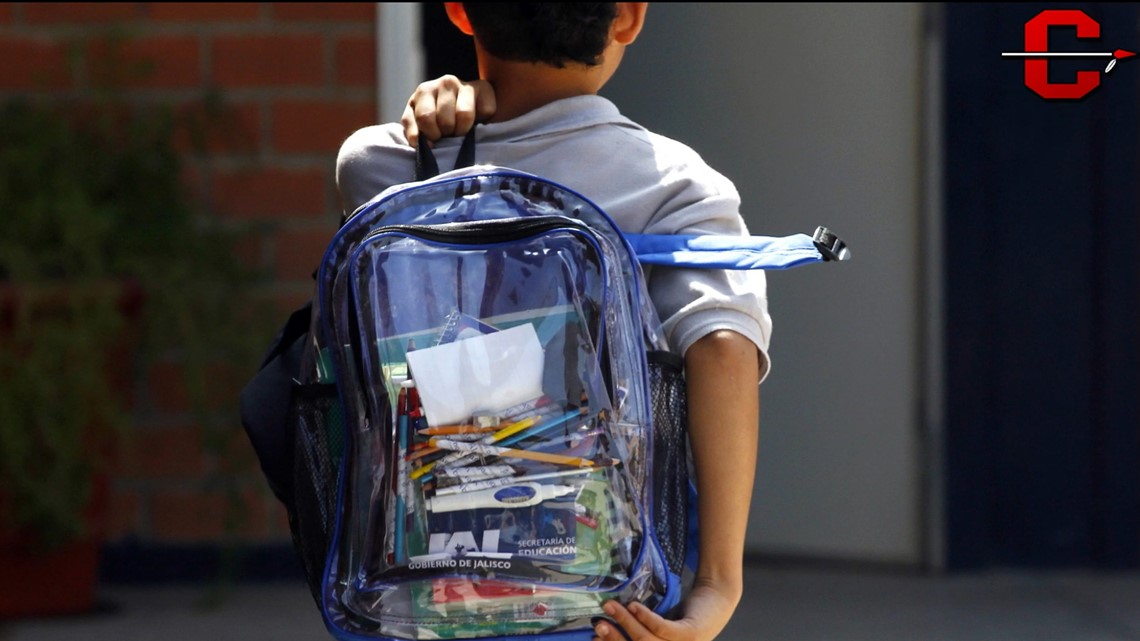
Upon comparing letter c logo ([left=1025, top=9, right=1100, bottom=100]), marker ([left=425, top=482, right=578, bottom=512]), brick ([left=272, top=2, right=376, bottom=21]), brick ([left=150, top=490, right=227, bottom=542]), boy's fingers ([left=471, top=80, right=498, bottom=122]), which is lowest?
brick ([left=150, top=490, right=227, bottom=542])

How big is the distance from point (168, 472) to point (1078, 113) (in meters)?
2.68

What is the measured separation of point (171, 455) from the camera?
409 centimetres

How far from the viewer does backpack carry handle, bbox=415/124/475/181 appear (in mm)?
1771

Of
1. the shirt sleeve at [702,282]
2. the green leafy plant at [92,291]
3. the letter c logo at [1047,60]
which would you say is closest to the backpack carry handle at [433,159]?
the shirt sleeve at [702,282]

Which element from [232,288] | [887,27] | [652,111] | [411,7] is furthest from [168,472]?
[887,27]

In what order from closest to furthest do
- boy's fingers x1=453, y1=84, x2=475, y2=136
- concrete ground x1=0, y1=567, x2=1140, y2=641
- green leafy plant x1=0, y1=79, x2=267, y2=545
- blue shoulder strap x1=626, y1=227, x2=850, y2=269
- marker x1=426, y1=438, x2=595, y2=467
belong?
marker x1=426, y1=438, x2=595, y2=467 < blue shoulder strap x1=626, y1=227, x2=850, y2=269 < boy's fingers x1=453, y1=84, x2=475, y2=136 < green leafy plant x1=0, y1=79, x2=267, y2=545 < concrete ground x1=0, y1=567, x2=1140, y2=641

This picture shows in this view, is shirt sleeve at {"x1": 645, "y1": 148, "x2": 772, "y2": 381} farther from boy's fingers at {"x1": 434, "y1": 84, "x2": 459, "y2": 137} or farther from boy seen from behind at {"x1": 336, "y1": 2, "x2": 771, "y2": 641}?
boy's fingers at {"x1": 434, "y1": 84, "x2": 459, "y2": 137}

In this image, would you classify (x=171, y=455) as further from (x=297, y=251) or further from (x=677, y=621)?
(x=677, y=621)

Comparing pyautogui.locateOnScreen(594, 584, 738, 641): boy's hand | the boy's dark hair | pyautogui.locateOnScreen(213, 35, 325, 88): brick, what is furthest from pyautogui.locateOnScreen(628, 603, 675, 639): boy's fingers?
pyautogui.locateOnScreen(213, 35, 325, 88): brick

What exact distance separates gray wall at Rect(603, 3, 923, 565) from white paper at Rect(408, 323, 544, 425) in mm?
2958

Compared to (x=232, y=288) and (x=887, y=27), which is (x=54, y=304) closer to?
(x=232, y=288)

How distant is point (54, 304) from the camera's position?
3602 millimetres

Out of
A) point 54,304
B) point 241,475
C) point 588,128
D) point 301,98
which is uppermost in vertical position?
point 301,98

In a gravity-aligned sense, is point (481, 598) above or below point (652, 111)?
below
